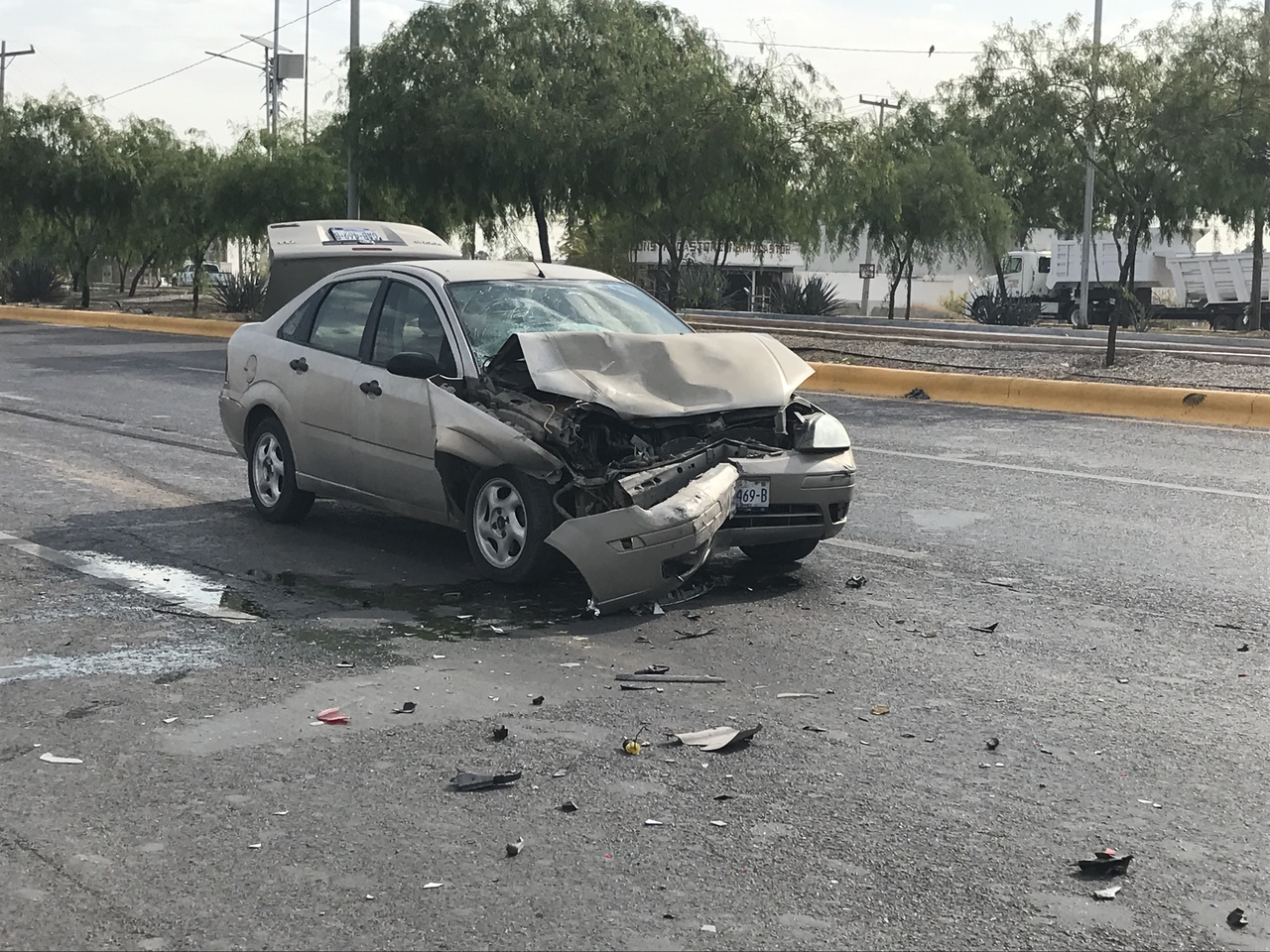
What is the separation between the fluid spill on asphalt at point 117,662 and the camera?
5.93 m

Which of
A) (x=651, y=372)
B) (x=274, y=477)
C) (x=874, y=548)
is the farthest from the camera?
(x=274, y=477)

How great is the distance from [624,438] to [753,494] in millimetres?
675

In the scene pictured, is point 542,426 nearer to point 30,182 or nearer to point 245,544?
point 245,544


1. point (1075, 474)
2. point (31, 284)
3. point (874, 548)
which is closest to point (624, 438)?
point (874, 548)

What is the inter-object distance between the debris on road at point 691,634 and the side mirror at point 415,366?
2.04 m

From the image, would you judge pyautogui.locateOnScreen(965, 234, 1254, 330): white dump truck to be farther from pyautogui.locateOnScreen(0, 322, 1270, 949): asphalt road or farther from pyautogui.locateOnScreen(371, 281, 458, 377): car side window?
pyautogui.locateOnScreen(371, 281, 458, 377): car side window

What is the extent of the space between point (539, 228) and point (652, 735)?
24.5 metres

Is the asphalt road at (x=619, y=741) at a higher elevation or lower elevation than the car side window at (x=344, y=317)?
lower

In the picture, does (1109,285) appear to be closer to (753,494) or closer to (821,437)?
(821,437)

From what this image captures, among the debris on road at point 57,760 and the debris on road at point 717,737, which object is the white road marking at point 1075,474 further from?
the debris on road at point 57,760

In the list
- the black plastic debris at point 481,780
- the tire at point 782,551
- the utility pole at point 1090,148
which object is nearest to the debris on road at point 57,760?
the black plastic debris at point 481,780

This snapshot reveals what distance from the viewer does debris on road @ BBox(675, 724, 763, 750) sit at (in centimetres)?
507

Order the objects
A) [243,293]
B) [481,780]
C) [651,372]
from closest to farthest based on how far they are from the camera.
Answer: [481,780]
[651,372]
[243,293]

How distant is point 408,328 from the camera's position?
27.5 feet
